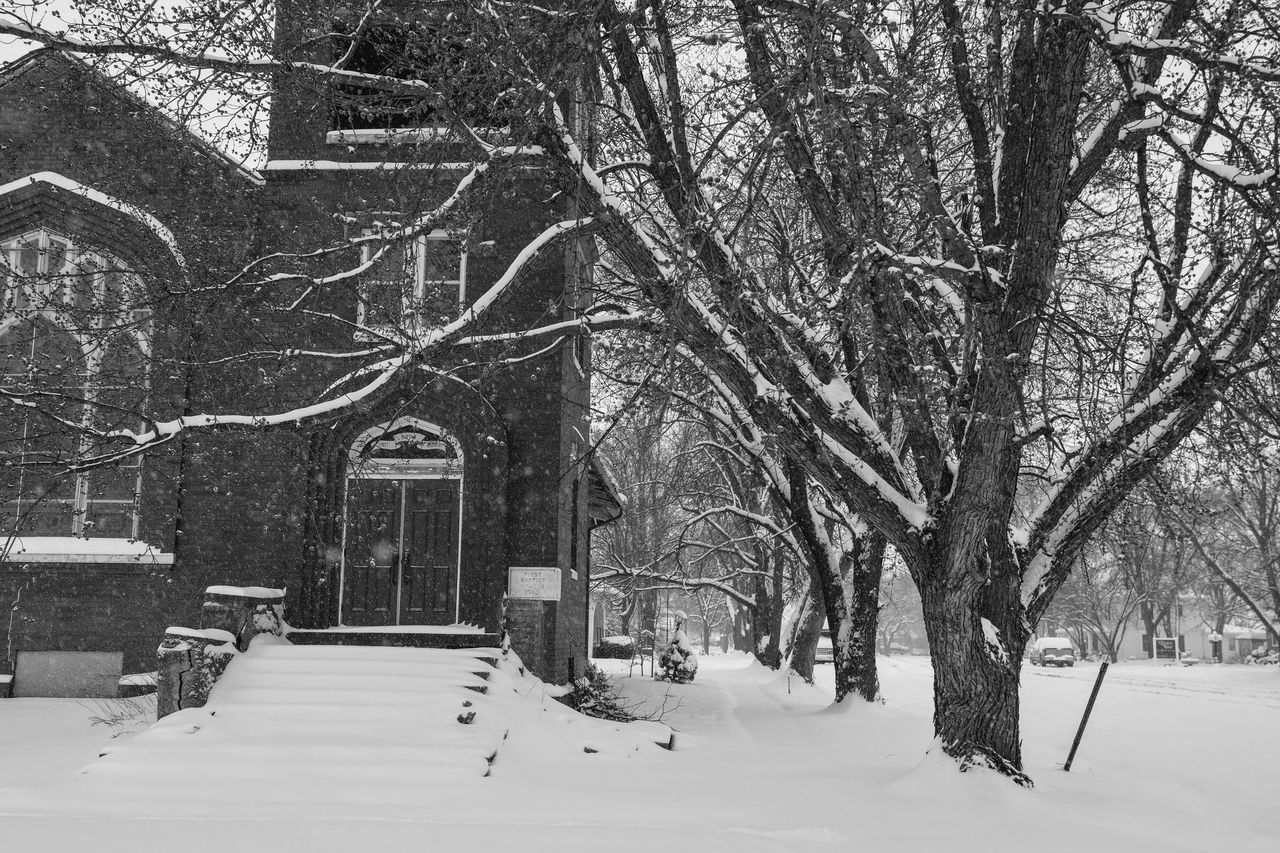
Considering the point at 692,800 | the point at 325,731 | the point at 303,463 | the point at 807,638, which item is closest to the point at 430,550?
the point at 303,463

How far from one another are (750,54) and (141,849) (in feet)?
25.5

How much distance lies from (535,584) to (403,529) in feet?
6.91

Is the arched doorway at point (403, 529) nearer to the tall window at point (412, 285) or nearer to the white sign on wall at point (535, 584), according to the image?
the white sign on wall at point (535, 584)

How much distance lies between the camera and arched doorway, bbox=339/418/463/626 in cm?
1407

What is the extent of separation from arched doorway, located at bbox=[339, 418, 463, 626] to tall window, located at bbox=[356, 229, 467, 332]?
1.87 metres

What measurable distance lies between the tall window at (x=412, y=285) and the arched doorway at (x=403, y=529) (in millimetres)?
1871

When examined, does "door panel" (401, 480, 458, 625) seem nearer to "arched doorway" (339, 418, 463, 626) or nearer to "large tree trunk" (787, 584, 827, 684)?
"arched doorway" (339, 418, 463, 626)

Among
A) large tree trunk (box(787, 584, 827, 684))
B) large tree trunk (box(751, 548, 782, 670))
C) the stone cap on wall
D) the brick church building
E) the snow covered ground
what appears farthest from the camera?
large tree trunk (box(751, 548, 782, 670))

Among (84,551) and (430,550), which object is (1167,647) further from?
(84,551)

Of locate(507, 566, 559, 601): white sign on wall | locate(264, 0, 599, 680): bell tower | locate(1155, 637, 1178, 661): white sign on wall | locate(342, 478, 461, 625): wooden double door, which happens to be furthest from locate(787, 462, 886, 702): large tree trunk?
locate(1155, 637, 1178, 661): white sign on wall

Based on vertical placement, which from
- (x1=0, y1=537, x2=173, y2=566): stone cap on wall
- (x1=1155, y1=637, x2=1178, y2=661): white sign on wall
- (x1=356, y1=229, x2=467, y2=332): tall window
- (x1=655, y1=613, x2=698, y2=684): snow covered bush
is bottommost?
(x1=1155, y1=637, x2=1178, y2=661): white sign on wall

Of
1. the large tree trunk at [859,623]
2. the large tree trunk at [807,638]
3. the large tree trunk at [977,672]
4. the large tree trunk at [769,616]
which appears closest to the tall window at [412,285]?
the large tree trunk at [977,672]

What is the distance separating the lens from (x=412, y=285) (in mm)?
10016

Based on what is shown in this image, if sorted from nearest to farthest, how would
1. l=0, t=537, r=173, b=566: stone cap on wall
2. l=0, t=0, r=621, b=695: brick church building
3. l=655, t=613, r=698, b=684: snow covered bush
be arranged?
1. l=0, t=0, r=621, b=695: brick church building
2. l=0, t=537, r=173, b=566: stone cap on wall
3. l=655, t=613, r=698, b=684: snow covered bush
